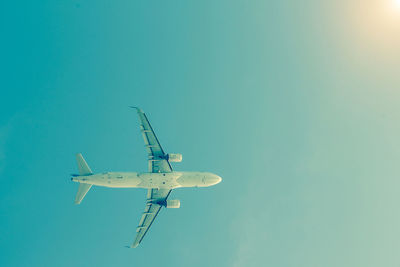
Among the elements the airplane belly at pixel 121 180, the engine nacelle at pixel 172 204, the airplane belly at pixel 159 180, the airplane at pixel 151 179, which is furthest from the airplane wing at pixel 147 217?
the airplane belly at pixel 121 180

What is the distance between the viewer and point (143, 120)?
66938mm

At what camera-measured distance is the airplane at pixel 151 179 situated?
220 feet

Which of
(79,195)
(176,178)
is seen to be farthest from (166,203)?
(79,195)

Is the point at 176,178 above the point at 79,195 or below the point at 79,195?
above

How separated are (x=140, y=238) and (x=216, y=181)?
20687mm

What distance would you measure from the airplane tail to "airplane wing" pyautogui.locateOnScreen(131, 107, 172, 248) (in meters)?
12.3

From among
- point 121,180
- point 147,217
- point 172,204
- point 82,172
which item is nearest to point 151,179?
point 121,180

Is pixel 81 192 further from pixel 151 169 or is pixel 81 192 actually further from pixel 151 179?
pixel 151 169

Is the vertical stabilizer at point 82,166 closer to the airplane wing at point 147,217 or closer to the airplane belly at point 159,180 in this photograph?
the airplane belly at point 159,180

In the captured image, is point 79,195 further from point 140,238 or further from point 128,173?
point 140,238

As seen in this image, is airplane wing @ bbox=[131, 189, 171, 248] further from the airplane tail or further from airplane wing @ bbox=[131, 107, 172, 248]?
the airplane tail

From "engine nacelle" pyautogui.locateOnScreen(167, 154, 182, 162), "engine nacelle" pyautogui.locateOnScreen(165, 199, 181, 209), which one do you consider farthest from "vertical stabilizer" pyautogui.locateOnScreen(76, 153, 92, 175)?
"engine nacelle" pyautogui.locateOnScreen(165, 199, 181, 209)

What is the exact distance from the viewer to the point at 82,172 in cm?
6731

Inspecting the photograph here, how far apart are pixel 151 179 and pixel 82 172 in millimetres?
13413
